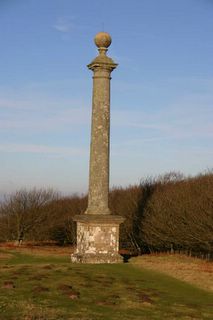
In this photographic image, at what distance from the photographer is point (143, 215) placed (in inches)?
1505

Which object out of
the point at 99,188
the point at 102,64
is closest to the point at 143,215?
the point at 99,188

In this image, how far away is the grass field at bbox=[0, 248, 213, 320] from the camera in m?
13.0

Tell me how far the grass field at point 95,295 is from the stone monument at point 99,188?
2302 mm

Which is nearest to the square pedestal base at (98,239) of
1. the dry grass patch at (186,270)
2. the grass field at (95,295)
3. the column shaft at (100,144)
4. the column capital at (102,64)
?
the column shaft at (100,144)

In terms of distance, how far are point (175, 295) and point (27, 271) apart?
6.48 metres

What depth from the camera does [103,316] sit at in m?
12.8

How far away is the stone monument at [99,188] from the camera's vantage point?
2395cm

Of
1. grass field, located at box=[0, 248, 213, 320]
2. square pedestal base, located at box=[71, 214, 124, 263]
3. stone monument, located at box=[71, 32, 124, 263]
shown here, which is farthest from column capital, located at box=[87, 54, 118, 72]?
grass field, located at box=[0, 248, 213, 320]

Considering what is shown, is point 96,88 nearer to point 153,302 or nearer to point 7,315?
→ point 153,302

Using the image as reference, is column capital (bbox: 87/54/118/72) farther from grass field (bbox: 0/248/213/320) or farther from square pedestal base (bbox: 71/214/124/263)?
grass field (bbox: 0/248/213/320)

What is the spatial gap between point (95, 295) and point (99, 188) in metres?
9.47

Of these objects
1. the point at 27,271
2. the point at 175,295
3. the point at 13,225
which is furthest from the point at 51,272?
the point at 13,225

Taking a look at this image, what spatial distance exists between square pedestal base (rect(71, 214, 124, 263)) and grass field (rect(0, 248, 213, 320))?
2114 mm

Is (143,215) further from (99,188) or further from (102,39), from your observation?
(102,39)
